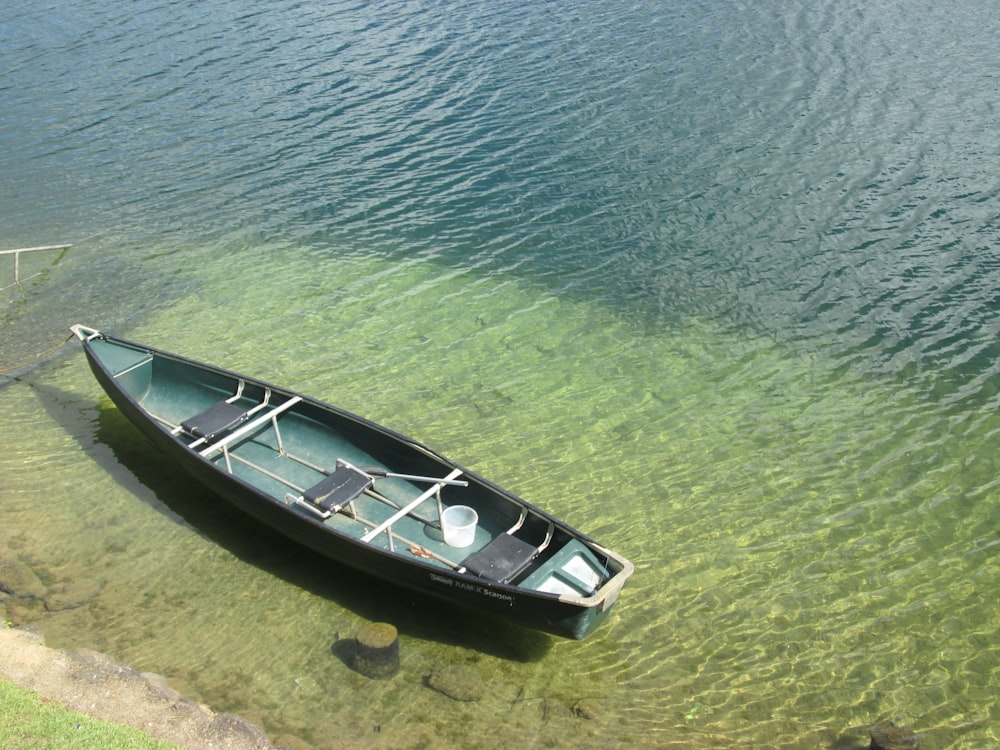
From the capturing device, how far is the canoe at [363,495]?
10367mm

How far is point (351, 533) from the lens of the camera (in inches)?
471

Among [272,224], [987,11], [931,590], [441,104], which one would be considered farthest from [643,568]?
[987,11]

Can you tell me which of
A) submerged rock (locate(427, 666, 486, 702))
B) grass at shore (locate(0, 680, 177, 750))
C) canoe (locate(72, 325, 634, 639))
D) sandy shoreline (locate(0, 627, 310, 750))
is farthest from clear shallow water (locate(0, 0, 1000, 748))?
grass at shore (locate(0, 680, 177, 750))

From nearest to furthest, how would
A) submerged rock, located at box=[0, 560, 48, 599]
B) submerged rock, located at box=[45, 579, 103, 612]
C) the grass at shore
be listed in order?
the grass at shore, submerged rock, located at box=[45, 579, 103, 612], submerged rock, located at box=[0, 560, 48, 599]

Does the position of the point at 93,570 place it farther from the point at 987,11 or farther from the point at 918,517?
the point at 987,11

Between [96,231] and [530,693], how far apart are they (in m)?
18.3

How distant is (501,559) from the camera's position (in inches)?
425

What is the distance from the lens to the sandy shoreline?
8.98 meters

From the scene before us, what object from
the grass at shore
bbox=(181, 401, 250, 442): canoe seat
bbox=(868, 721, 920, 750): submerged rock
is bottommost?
bbox=(868, 721, 920, 750): submerged rock

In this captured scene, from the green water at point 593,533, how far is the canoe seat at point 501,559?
1.02 m

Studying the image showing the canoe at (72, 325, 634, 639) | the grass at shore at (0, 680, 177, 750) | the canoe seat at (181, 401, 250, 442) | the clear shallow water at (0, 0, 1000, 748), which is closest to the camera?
the grass at shore at (0, 680, 177, 750)

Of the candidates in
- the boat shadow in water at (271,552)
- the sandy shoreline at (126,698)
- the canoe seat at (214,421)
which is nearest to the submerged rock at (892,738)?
the boat shadow in water at (271,552)

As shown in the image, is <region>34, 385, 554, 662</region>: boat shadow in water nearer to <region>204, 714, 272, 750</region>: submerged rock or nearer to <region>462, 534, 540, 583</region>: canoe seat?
<region>462, 534, 540, 583</region>: canoe seat

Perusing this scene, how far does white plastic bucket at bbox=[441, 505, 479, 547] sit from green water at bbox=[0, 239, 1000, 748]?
108 centimetres
